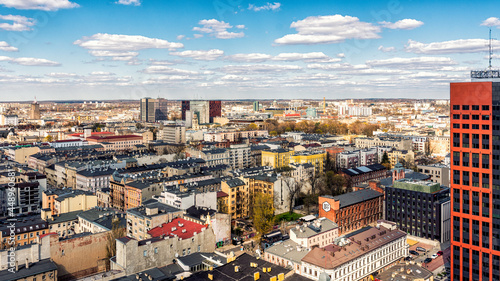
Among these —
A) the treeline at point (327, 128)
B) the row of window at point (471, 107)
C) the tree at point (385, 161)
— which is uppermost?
the row of window at point (471, 107)

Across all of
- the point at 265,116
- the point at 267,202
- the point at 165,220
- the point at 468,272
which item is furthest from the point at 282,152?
the point at 265,116

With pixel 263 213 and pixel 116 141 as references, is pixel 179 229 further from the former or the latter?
pixel 116 141

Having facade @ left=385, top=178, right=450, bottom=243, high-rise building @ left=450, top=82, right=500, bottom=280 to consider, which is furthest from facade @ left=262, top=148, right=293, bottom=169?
high-rise building @ left=450, top=82, right=500, bottom=280

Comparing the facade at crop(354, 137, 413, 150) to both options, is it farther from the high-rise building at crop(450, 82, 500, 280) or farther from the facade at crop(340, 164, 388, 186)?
the high-rise building at crop(450, 82, 500, 280)

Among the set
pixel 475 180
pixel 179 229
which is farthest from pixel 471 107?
pixel 179 229

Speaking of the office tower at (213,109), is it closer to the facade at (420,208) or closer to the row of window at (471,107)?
the facade at (420,208)

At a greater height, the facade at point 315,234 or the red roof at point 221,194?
the red roof at point 221,194

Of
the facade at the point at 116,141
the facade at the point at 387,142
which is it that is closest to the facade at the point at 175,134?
the facade at the point at 116,141
